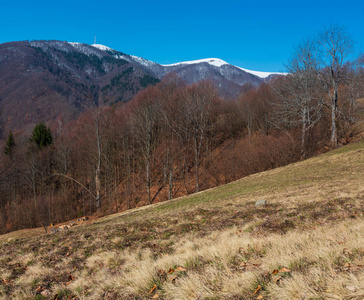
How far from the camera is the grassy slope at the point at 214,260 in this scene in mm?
2951

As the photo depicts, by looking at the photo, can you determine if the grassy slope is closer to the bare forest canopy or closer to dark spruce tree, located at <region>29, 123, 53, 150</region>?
the bare forest canopy

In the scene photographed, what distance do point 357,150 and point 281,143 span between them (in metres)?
10.4

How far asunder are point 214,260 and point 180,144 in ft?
130

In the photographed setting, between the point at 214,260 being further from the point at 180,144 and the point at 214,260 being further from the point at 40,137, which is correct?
the point at 40,137

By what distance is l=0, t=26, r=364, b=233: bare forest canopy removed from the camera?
29.8 metres

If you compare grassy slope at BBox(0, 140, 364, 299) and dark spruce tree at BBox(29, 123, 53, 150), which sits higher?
dark spruce tree at BBox(29, 123, 53, 150)

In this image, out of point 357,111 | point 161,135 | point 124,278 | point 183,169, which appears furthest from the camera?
point 161,135

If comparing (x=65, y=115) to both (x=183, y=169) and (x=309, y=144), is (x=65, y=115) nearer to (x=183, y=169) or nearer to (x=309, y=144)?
(x=183, y=169)

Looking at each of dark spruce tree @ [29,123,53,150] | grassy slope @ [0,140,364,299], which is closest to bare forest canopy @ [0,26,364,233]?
dark spruce tree @ [29,123,53,150]

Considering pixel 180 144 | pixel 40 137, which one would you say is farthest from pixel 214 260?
pixel 40 137

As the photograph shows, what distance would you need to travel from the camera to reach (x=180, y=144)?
43719mm

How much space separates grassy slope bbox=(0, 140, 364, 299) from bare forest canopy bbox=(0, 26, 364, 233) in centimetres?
1924

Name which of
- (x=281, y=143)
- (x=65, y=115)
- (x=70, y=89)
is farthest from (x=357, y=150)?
(x=70, y=89)

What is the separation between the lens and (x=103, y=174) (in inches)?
1860
